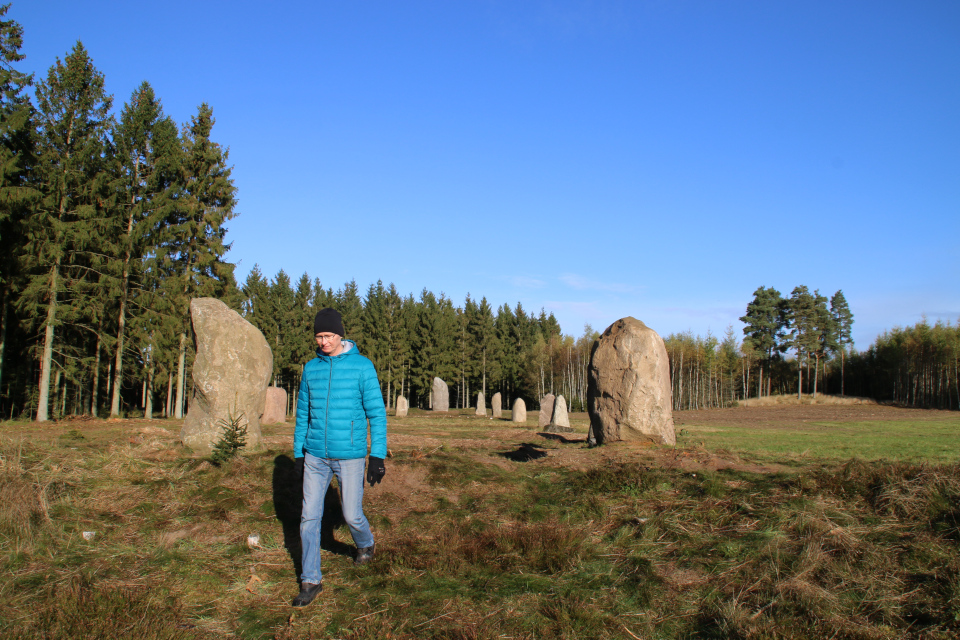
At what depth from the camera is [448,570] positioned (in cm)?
501

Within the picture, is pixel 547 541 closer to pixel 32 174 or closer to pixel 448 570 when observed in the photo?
pixel 448 570

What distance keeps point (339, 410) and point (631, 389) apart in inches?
348

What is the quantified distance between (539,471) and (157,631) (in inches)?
243

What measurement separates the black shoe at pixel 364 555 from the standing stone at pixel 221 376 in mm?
6241

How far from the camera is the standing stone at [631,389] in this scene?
12344 millimetres

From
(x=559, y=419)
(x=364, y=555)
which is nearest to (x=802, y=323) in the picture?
(x=559, y=419)

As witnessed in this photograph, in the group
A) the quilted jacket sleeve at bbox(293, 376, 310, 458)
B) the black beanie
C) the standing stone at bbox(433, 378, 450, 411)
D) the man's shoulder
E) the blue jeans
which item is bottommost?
the standing stone at bbox(433, 378, 450, 411)

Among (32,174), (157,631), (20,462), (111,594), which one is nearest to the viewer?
(157,631)

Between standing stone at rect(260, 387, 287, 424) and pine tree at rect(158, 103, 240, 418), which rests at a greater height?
pine tree at rect(158, 103, 240, 418)

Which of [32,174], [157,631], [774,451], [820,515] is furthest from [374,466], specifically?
[32,174]

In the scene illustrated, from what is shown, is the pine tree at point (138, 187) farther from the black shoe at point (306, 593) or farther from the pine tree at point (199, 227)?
the black shoe at point (306, 593)

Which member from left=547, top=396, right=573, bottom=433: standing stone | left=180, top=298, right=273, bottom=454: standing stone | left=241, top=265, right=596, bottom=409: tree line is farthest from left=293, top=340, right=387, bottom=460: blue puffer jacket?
left=241, top=265, right=596, bottom=409: tree line

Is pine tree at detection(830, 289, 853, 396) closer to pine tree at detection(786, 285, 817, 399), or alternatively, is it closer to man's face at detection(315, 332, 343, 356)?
pine tree at detection(786, 285, 817, 399)

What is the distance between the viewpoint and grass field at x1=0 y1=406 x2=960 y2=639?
3920 mm
